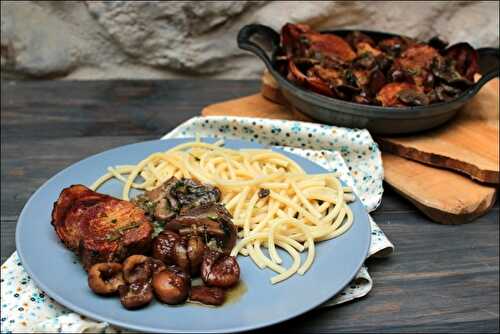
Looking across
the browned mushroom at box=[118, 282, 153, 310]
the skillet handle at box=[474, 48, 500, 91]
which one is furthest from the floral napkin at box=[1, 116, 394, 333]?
the skillet handle at box=[474, 48, 500, 91]

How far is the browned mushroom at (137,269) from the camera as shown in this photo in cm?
117

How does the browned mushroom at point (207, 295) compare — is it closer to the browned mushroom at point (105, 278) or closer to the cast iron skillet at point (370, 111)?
the browned mushroom at point (105, 278)

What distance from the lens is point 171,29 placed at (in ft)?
8.04

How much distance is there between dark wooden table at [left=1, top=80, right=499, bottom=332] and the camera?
1.33 metres

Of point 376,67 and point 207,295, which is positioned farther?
point 376,67

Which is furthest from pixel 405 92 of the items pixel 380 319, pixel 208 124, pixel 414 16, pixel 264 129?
pixel 414 16

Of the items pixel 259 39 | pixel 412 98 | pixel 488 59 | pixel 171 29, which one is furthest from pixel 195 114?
pixel 488 59

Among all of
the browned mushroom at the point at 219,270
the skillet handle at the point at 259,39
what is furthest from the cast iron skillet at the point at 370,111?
the browned mushroom at the point at 219,270

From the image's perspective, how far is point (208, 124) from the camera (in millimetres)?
1874

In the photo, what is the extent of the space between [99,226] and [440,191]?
89cm

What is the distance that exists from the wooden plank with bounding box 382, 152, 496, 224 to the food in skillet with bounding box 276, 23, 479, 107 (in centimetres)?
19

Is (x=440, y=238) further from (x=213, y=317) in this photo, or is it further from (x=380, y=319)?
(x=213, y=317)

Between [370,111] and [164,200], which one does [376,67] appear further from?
[164,200]

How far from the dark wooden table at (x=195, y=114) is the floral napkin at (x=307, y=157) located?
0.18 ft
